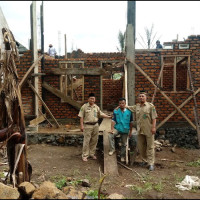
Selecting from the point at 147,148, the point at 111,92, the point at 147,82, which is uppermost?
the point at 147,82

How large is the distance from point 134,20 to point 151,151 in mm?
3902

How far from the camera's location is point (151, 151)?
5125 mm

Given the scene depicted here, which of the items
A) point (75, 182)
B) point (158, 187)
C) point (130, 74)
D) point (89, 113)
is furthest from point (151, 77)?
point (75, 182)

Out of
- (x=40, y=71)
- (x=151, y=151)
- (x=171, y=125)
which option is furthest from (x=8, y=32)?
(x=171, y=125)

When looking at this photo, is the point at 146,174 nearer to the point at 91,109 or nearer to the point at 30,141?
the point at 91,109

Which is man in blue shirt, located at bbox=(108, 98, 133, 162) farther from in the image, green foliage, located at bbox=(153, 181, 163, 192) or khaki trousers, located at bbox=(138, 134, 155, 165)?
green foliage, located at bbox=(153, 181, 163, 192)

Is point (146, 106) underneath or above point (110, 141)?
above

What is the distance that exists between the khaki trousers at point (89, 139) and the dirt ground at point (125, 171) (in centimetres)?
23

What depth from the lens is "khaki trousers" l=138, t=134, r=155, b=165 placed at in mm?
5113

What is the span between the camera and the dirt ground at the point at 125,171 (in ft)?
12.3

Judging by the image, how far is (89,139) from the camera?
5.61m

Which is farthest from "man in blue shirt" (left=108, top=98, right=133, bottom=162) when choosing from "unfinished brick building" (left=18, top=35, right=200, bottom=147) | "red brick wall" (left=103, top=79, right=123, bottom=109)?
"red brick wall" (left=103, top=79, right=123, bottom=109)

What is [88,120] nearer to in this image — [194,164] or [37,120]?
[37,120]

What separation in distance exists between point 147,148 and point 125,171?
75cm
